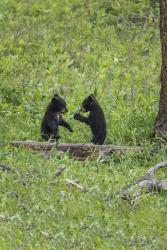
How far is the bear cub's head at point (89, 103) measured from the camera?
11.6 m

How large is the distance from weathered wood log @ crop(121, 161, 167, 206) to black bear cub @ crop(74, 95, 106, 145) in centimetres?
175

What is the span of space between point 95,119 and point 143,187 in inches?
96.3

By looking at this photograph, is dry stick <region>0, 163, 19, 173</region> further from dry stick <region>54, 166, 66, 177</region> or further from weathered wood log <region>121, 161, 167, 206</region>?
weathered wood log <region>121, 161, 167, 206</region>

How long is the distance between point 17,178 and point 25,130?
276 centimetres

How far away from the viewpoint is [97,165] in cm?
1072

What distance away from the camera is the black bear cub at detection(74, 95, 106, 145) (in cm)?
1153

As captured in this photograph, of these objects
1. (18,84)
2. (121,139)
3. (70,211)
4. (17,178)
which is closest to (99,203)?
(70,211)

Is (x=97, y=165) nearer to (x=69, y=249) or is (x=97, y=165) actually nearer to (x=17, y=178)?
(x=17, y=178)

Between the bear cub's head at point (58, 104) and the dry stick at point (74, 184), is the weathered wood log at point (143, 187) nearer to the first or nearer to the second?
the dry stick at point (74, 184)

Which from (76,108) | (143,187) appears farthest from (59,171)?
(76,108)

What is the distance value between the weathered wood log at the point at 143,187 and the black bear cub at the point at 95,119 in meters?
1.75

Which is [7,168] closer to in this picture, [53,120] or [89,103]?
[53,120]

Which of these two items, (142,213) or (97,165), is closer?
(142,213)

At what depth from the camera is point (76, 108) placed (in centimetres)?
1332
